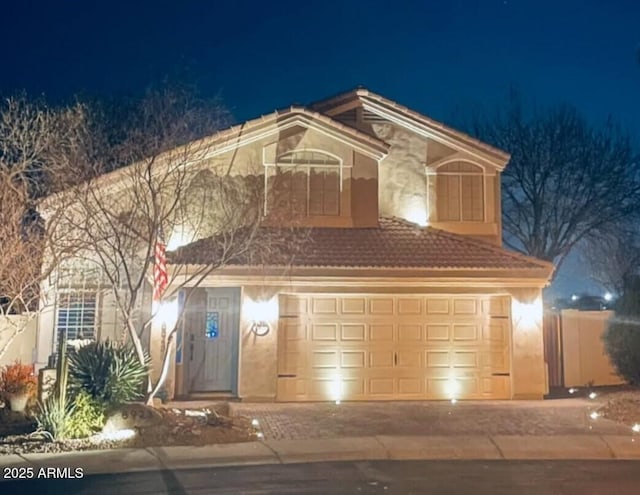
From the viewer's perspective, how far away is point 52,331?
49.6 feet

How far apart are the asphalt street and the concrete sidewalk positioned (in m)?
0.32

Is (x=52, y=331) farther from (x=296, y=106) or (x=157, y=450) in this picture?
(x=296, y=106)

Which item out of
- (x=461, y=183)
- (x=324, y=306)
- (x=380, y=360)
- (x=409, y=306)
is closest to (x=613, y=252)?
(x=461, y=183)

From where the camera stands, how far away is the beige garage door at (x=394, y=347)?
14.5 meters

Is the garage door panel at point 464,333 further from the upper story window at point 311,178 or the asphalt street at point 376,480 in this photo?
the asphalt street at point 376,480

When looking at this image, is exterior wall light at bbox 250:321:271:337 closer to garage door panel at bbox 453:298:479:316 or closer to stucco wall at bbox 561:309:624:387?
garage door panel at bbox 453:298:479:316

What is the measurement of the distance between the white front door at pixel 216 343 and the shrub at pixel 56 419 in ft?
16.0

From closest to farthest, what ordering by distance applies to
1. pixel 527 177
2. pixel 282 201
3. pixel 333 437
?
Answer: pixel 333 437
pixel 282 201
pixel 527 177

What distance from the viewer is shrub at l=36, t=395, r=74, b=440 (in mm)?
10305

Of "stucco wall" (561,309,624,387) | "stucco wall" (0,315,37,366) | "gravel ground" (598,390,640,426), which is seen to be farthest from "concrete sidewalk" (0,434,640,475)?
"stucco wall" (561,309,624,387)

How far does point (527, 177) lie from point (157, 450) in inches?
796

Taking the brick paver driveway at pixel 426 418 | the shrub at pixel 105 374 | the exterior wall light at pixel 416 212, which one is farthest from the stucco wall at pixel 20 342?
the exterior wall light at pixel 416 212

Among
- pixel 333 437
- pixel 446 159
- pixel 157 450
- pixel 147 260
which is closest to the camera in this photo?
pixel 157 450

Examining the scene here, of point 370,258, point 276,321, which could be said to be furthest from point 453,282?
point 276,321
